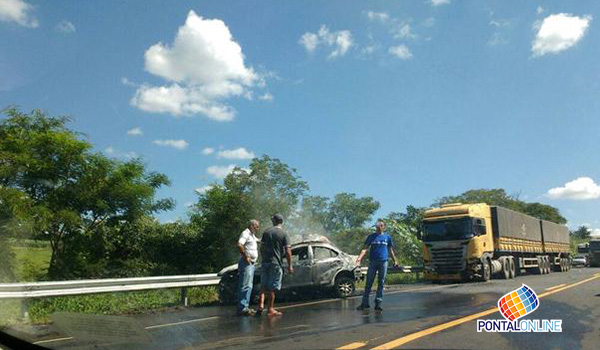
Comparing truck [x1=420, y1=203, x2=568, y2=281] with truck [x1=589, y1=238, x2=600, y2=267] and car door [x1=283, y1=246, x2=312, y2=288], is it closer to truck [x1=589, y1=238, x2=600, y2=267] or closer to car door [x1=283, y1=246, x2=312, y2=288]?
car door [x1=283, y1=246, x2=312, y2=288]

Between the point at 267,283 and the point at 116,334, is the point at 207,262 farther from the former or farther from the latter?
the point at 116,334

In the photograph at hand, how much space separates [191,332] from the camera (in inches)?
285

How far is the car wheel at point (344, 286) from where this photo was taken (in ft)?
40.5

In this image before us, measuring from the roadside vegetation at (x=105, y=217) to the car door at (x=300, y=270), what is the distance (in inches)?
98.2

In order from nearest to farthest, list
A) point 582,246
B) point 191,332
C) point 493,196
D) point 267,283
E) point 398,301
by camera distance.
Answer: point 191,332 → point 267,283 → point 398,301 → point 582,246 → point 493,196

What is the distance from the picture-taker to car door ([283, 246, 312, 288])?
1191 cm

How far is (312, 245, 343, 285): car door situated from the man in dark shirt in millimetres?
3264

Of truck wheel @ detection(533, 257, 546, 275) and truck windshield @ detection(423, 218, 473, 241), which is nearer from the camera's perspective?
truck windshield @ detection(423, 218, 473, 241)

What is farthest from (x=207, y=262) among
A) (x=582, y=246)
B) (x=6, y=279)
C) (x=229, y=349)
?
(x=582, y=246)

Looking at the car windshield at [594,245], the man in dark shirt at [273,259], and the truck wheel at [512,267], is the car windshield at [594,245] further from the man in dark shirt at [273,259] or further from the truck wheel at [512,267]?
the man in dark shirt at [273,259]

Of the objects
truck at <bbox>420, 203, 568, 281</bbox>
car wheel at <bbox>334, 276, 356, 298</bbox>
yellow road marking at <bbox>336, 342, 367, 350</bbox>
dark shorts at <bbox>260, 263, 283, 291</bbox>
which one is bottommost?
yellow road marking at <bbox>336, 342, 367, 350</bbox>

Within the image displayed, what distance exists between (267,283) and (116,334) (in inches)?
113

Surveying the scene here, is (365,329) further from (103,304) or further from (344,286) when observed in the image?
(103,304)
